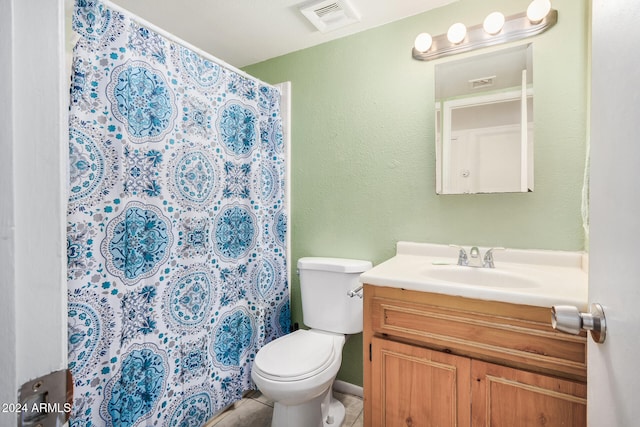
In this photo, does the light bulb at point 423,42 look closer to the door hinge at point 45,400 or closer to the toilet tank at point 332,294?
the toilet tank at point 332,294

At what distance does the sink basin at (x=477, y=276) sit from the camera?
1.28 metres

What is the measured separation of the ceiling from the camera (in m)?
1.55

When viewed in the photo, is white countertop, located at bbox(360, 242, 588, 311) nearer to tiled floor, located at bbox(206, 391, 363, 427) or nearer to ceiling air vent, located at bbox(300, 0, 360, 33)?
tiled floor, located at bbox(206, 391, 363, 427)

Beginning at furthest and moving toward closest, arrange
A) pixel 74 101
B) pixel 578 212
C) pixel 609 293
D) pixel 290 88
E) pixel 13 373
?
pixel 290 88 → pixel 578 212 → pixel 74 101 → pixel 609 293 → pixel 13 373

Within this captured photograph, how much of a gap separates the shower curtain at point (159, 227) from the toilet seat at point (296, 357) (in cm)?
32

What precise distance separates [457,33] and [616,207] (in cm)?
135

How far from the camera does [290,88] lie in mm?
2033

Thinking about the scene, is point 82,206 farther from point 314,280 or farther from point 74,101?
point 314,280

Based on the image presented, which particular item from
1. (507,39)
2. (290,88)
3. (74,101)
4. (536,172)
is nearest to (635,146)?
(536,172)

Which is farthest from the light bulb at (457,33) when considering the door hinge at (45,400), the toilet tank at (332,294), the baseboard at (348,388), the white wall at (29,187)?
the baseboard at (348,388)

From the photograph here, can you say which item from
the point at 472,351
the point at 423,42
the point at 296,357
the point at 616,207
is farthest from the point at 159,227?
the point at 423,42

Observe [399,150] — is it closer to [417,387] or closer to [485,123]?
[485,123]

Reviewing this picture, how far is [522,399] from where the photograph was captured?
981 mm

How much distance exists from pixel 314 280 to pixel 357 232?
384mm
